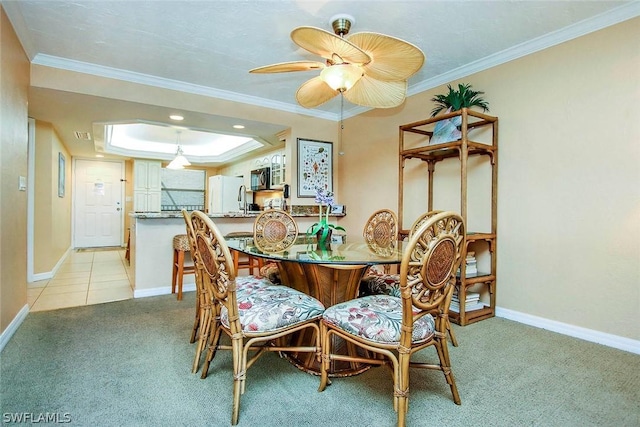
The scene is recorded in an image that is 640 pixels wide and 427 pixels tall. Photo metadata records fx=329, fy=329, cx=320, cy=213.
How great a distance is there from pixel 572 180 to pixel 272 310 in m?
2.36

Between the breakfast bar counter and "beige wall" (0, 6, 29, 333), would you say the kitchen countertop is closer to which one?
the breakfast bar counter

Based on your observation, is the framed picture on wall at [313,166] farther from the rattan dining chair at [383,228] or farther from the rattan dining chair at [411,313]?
the rattan dining chair at [411,313]

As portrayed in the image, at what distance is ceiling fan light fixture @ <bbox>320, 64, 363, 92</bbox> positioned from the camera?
6.44ft

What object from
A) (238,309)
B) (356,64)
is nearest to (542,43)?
(356,64)

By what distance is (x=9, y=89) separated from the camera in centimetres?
224

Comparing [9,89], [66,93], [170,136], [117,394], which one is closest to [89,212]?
[170,136]

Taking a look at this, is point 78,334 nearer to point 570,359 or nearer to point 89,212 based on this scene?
point 570,359

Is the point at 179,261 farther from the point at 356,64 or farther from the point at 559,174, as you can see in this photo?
the point at 559,174

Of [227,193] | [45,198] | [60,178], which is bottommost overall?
[45,198]

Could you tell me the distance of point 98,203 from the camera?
7.36m

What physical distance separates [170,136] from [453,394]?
254 inches

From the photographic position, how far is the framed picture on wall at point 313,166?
4.41 meters

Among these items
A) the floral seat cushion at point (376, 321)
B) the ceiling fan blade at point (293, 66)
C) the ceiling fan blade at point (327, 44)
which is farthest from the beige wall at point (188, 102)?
the floral seat cushion at point (376, 321)

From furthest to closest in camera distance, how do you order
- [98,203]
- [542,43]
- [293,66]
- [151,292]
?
[98,203], [151,292], [542,43], [293,66]
